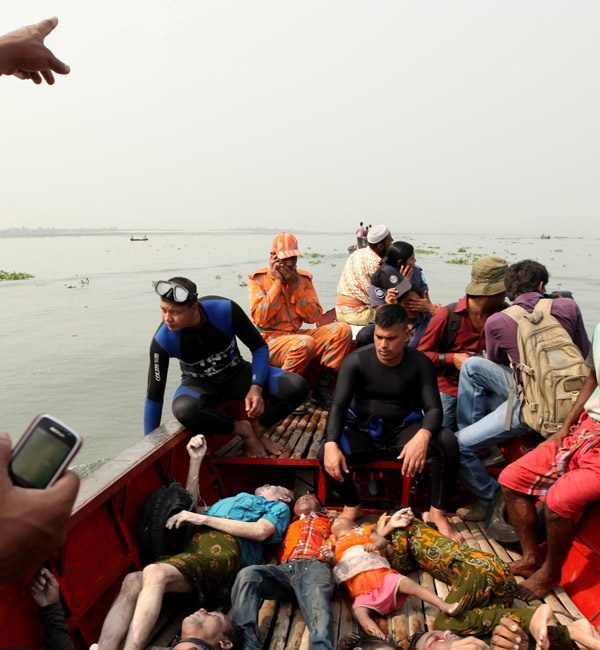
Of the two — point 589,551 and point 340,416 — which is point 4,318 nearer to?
point 340,416

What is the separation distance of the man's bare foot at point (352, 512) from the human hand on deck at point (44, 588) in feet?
5.69

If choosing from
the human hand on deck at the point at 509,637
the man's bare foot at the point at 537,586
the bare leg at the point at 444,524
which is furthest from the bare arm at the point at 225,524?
the man's bare foot at the point at 537,586

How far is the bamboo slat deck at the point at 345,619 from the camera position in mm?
2293

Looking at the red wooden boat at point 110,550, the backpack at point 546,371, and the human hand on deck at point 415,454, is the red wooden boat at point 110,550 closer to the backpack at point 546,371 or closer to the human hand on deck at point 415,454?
the human hand on deck at point 415,454

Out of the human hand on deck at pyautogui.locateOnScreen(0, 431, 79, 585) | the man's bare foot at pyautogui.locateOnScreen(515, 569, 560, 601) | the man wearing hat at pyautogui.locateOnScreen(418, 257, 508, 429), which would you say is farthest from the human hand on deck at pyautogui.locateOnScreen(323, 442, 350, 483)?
the human hand on deck at pyautogui.locateOnScreen(0, 431, 79, 585)

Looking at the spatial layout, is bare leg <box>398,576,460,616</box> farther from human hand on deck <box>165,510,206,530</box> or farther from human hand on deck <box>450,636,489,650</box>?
human hand on deck <box>165,510,206,530</box>

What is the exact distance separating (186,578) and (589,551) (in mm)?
1972

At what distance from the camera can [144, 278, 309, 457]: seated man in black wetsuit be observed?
3.32 meters

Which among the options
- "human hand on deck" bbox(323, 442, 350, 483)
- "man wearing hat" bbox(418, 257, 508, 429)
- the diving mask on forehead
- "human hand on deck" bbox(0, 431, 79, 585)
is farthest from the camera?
"man wearing hat" bbox(418, 257, 508, 429)

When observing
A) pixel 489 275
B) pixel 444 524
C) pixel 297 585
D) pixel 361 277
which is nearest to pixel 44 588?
pixel 297 585

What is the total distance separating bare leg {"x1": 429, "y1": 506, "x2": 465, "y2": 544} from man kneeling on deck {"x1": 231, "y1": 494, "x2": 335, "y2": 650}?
0.67 metres

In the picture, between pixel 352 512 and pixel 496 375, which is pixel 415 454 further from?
pixel 496 375

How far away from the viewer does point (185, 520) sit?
2637 mm

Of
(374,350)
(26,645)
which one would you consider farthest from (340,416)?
(26,645)
